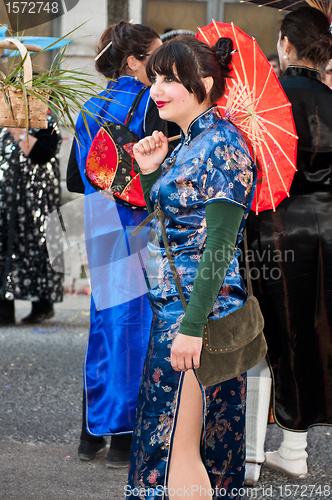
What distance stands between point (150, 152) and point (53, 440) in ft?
5.89

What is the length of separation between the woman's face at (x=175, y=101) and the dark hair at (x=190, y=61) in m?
0.02

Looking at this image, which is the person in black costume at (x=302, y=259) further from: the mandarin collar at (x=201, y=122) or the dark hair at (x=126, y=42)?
the mandarin collar at (x=201, y=122)

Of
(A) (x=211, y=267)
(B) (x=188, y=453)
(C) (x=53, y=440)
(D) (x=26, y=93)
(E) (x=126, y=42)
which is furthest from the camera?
(C) (x=53, y=440)

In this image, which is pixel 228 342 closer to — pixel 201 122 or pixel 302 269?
pixel 201 122

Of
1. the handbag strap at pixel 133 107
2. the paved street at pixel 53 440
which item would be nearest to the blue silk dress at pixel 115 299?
the handbag strap at pixel 133 107

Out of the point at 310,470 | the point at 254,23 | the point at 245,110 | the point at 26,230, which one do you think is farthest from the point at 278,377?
the point at 254,23

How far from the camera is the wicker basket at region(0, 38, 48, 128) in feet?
6.63

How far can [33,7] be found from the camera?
280 inches

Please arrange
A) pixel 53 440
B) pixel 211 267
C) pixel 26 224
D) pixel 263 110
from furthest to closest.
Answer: pixel 26 224 → pixel 53 440 → pixel 263 110 → pixel 211 267

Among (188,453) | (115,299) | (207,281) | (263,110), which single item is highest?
(263,110)

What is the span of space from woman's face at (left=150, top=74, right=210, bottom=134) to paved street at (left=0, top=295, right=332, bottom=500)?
67.0 inches

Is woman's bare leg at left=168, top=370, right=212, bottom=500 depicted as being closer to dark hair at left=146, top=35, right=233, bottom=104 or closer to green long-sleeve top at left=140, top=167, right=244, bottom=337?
green long-sleeve top at left=140, top=167, right=244, bottom=337

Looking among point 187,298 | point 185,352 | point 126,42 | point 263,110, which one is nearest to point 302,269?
point 263,110

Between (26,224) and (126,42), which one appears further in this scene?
(26,224)
